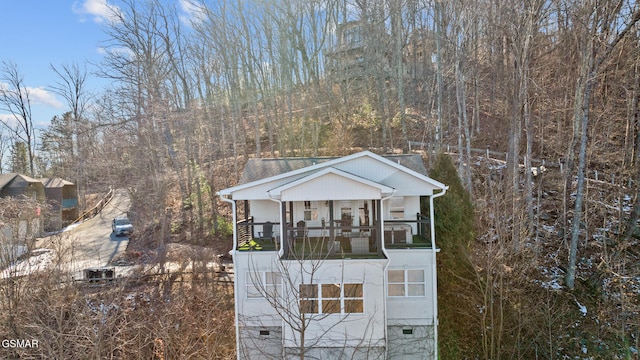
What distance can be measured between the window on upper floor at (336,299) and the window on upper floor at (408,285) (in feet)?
4.24

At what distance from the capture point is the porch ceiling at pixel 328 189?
31.7 ft

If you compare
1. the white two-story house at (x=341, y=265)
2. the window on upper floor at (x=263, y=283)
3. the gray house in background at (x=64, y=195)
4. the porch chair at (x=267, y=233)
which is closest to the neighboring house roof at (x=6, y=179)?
the gray house in background at (x=64, y=195)

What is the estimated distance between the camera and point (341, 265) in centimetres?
945

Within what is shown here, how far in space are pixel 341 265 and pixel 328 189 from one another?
2189mm

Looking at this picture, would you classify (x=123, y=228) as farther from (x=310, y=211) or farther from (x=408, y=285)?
(x=408, y=285)

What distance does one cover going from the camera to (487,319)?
11.6m

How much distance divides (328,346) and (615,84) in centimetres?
1950

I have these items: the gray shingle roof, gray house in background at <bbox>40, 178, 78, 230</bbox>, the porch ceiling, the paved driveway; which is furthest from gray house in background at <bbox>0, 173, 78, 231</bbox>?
the porch ceiling

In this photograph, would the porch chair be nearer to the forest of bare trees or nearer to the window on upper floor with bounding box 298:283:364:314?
the window on upper floor with bounding box 298:283:364:314

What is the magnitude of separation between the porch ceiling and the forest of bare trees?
4.48m

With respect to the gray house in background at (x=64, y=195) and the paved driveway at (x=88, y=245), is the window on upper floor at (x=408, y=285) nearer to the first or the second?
the paved driveway at (x=88, y=245)

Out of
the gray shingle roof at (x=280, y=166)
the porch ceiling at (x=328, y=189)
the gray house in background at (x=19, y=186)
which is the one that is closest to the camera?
the porch ceiling at (x=328, y=189)

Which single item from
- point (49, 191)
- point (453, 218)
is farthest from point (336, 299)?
point (49, 191)

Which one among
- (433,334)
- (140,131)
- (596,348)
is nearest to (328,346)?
(433,334)
